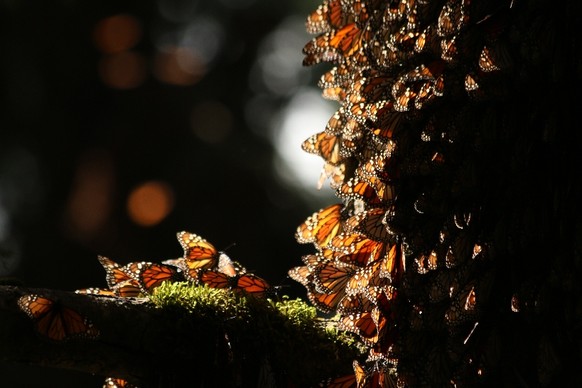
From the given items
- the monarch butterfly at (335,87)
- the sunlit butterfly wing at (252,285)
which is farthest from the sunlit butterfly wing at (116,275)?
the monarch butterfly at (335,87)

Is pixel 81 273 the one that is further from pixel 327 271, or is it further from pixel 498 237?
pixel 498 237

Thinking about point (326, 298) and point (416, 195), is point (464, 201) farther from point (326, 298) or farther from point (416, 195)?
point (326, 298)

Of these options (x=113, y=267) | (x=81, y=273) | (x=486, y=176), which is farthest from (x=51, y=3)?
(x=486, y=176)

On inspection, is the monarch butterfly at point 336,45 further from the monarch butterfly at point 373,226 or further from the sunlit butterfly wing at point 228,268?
the sunlit butterfly wing at point 228,268

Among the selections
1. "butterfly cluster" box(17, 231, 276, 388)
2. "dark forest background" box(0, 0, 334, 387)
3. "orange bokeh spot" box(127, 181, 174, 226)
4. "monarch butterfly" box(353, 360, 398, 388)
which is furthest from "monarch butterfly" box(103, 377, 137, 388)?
"orange bokeh spot" box(127, 181, 174, 226)

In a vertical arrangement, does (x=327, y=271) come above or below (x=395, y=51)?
below

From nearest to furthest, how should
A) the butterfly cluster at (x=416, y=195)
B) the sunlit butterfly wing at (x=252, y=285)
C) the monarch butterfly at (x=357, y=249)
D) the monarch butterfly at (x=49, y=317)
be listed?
the monarch butterfly at (x=49, y=317)
the butterfly cluster at (x=416, y=195)
the monarch butterfly at (x=357, y=249)
the sunlit butterfly wing at (x=252, y=285)

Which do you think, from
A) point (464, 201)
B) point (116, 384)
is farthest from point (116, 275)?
point (464, 201)
